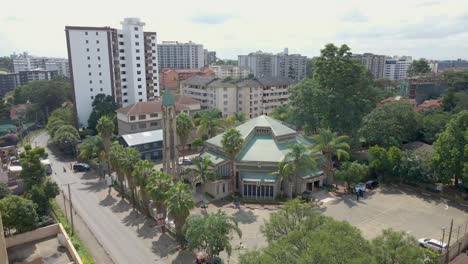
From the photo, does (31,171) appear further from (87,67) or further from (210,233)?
(87,67)

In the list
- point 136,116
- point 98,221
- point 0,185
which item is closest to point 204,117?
point 136,116

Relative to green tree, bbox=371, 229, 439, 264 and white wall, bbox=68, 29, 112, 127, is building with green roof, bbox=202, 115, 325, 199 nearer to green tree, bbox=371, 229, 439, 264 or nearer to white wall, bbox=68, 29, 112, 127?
green tree, bbox=371, 229, 439, 264

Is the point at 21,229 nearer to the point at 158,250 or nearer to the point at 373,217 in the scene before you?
the point at 158,250

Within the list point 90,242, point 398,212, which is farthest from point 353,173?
point 90,242

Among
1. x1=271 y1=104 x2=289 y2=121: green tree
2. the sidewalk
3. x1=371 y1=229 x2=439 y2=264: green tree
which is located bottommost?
the sidewalk

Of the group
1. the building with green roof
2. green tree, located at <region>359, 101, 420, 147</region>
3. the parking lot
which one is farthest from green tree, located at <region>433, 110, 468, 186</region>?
the building with green roof

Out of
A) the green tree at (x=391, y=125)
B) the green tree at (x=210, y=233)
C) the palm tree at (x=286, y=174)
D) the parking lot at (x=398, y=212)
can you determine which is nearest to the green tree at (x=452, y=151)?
the parking lot at (x=398, y=212)
